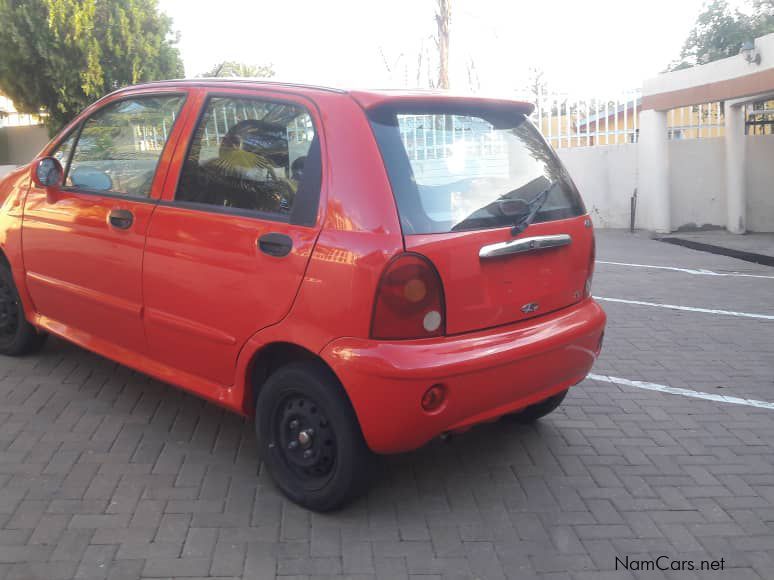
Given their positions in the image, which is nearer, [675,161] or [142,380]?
[142,380]

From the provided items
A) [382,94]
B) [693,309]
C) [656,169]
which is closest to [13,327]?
[382,94]

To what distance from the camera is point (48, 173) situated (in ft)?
15.1

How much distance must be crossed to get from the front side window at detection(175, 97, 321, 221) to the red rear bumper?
760mm

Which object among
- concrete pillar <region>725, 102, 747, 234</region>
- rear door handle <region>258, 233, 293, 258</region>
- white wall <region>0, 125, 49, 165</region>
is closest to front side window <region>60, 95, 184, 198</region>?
rear door handle <region>258, 233, 293, 258</region>

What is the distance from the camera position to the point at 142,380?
16.6ft

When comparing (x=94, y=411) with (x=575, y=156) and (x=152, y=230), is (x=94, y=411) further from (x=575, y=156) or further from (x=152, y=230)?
(x=575, y=156)

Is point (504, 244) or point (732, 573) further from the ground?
point (504, 244)

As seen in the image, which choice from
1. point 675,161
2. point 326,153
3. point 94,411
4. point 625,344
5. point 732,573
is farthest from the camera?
point 675,161

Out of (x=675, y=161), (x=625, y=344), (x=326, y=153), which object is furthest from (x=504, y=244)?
(x=675, y=161)

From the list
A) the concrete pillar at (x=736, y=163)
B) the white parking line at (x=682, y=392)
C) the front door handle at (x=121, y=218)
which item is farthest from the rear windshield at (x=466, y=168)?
the concrete pillar at (x=736, y=163)

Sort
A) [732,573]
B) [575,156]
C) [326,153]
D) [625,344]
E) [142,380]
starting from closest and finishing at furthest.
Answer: [732,573], [326,153], [142,380], [625,344], [575,156]

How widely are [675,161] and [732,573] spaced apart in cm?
1262

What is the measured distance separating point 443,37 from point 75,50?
8.27 metres

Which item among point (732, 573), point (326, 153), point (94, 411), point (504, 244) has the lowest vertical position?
point (732, 573)
